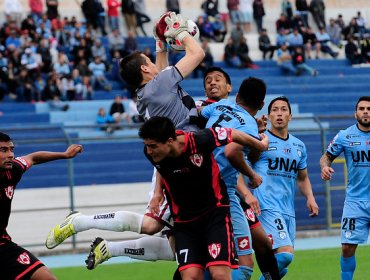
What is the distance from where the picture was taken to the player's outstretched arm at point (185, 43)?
10.2m

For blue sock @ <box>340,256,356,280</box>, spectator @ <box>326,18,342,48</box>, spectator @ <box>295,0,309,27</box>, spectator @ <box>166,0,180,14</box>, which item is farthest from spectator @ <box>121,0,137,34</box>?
blue sock @ <box>340,256,356,280</box>

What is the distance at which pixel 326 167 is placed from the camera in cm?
1247

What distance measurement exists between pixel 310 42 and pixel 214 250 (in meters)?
26.5

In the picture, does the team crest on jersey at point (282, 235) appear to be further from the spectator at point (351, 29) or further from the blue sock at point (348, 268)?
the spectator at point (351, 29)

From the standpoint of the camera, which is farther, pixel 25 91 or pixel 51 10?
pixel 51 10

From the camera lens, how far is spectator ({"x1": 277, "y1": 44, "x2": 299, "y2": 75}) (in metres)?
33.2

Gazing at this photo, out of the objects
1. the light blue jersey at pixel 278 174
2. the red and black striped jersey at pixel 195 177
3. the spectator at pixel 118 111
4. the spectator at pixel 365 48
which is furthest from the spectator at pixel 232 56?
the red and black striped jersey at pixel 195 177

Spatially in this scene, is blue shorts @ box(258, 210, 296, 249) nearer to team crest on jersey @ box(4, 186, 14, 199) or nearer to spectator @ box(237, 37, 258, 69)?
team crest on jersey @ box(4, 186, 14, 199)

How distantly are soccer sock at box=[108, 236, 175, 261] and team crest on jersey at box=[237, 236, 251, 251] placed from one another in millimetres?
→ 703

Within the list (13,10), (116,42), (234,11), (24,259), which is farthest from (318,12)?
(24,259)

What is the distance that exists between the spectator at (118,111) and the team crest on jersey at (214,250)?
56.6ft

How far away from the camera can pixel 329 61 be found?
114ft

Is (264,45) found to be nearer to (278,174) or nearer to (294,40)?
(294,40)

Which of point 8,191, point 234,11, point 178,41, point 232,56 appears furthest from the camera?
point 234,11
